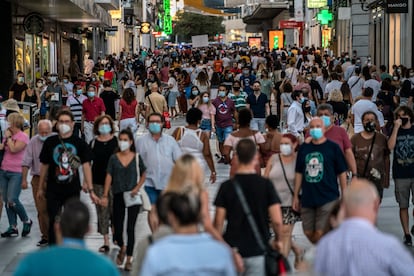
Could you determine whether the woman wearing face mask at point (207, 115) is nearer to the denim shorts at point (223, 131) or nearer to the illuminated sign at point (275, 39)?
the denim shorts at point (223, 131)

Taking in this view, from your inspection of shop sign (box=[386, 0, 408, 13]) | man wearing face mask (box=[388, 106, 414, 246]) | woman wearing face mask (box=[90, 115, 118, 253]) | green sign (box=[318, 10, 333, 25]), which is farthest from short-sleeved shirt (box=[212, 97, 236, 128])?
green sign (box=[318, 10, 333, 25])

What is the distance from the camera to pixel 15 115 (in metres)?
13.9

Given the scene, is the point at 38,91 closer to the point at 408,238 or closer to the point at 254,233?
the point at 408,238

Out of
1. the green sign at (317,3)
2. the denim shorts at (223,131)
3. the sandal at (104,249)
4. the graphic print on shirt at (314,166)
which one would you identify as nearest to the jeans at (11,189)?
the sandal at (104,249)

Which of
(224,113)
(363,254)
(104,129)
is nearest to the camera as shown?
(363,254)

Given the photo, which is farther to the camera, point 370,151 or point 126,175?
point 370,151

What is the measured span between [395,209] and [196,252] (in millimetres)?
10494

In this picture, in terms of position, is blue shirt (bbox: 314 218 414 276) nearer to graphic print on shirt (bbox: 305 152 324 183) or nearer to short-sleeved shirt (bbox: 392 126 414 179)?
graphic print on shirt (bbox: 305 152 324 183)

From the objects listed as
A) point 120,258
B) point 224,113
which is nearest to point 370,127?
point 120,258

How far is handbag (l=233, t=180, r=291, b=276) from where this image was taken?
25.5ft

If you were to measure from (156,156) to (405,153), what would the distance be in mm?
3174

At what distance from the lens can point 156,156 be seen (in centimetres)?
1164

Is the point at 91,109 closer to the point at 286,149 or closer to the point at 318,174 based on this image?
the point at 286,149

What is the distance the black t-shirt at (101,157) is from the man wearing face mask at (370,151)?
9.15 ft
